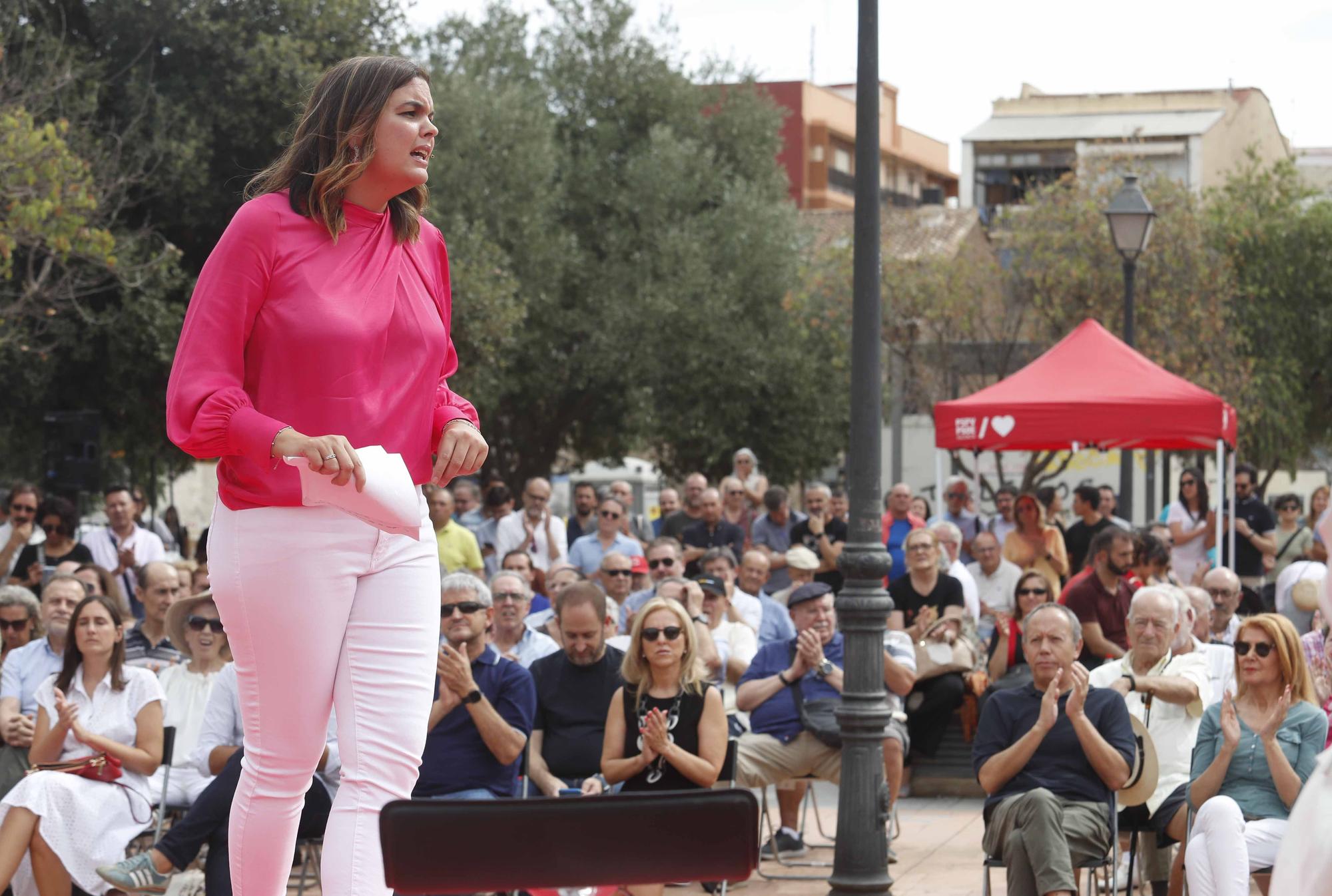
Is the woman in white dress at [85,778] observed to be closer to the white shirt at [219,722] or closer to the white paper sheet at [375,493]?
the white shirt at [219,722]

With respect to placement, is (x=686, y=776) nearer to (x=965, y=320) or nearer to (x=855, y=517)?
(x=855, y=517)

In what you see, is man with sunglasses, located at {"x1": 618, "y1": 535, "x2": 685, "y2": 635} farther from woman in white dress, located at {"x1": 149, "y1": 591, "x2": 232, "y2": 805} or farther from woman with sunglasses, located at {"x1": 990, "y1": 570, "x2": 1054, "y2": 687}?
woman in white dress, located at {"x1": 149, "y1": 591, "x2": 232, "y2": 805}

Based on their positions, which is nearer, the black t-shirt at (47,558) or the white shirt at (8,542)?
the black t-shirt at (47,558)

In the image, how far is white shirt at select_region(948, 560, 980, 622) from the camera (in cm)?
1085

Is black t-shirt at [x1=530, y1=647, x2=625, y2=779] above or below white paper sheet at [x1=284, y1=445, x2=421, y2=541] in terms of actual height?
below

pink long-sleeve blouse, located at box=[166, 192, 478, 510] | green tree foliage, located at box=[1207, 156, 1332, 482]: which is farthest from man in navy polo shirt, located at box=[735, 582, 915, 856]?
green tree foliage, located at box=[1207, 156, 1332, 482]

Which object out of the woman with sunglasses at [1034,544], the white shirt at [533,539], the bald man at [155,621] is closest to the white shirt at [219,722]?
the bald man at [155,621]

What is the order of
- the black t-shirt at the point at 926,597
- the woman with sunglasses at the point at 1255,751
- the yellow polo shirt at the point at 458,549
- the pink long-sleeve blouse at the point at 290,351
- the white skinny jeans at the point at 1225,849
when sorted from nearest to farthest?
1. the pink long-sleeve blouse at the point at 290,351
2. the white skinny jeans at the point at 1225,849
3. the woman with sunglasses at the point at 1255,751
4. the black t-shirt at the point at 926,597
5. the yellow polo shirt at the point at 458,549

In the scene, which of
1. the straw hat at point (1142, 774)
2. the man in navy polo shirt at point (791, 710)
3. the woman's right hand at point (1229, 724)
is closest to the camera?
the woman's right hand at point (1229, 724)

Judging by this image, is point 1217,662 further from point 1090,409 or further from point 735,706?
point 1090,409

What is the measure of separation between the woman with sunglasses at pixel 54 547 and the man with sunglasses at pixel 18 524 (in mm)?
62

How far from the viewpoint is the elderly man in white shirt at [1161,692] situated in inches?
284

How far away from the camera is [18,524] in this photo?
11641mm

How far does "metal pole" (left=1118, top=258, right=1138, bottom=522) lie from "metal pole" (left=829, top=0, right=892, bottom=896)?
24.9 ft
